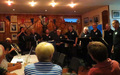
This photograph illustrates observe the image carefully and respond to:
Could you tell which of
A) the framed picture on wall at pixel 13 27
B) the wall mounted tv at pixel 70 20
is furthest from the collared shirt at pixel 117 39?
the framed picture on wall at pixel 13 27

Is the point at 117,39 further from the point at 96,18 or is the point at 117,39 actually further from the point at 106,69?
the point at 96,18

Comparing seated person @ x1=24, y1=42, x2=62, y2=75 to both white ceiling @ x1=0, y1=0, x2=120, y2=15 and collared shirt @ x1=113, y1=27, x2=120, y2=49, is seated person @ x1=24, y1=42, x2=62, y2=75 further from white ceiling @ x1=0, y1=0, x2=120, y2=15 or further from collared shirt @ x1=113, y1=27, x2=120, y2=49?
white ceiling @ x1=0, y1=0, x2=120, y2=15

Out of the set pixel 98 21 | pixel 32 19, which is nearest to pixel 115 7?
pixel 98 21

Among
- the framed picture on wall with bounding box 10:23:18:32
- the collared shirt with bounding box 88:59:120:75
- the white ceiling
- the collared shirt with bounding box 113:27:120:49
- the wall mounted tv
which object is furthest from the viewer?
the wall mounted tv

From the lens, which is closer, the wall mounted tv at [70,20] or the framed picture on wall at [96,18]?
the framed picture on wall at [96,18]

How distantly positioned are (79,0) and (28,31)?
422cm

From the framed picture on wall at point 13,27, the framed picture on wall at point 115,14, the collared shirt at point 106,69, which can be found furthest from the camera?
the framed picture on wall at point 13,27

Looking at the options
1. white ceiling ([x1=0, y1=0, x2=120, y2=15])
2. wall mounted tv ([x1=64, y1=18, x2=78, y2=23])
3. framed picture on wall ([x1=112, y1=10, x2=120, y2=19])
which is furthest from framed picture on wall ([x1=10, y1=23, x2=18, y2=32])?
framed picture on wall ([x1=112, y1=10, x2=120, y2=19])

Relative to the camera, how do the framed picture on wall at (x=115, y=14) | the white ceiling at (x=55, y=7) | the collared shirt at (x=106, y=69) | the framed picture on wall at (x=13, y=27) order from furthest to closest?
the framed picture on wall at (x=13, y=27)
the framed picture on wall at (x=115, y=14)
the white ceiling at (x=55, y=7)
the collared shirt at (x=106, y=69)

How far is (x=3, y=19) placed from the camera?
7844 millimetres

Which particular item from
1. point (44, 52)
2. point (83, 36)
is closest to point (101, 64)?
point (44, 52)

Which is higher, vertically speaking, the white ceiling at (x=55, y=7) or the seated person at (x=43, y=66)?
the white ceiling at (x=55, y=7)

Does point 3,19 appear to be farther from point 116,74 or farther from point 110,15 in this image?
point 116,74

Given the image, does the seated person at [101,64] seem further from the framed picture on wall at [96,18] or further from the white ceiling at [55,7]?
the framed picture on wall at [96,18]
